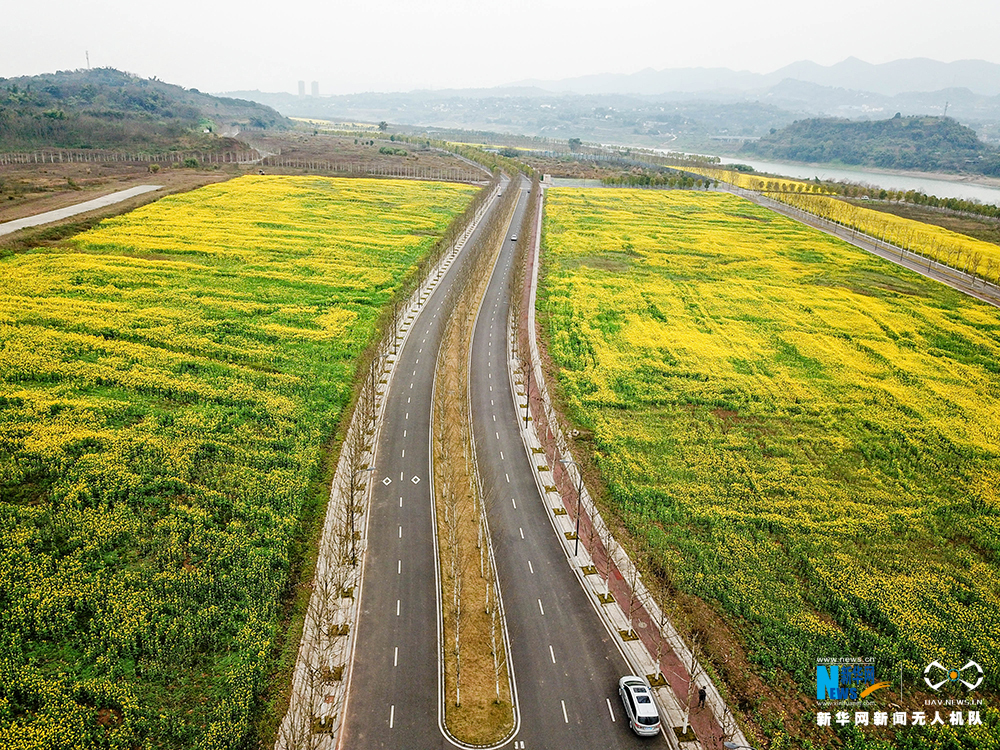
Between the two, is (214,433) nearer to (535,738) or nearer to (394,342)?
(394,342)

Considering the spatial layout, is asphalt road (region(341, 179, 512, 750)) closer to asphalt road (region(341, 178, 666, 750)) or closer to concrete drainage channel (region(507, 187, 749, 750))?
asphalt road (region(341, 178, 666, 750))

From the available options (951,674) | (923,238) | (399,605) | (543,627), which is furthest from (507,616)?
(923,238)

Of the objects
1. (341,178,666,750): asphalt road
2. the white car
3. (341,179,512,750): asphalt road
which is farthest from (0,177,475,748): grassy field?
the white car

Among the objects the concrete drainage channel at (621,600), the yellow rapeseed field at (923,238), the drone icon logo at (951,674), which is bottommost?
the drone icon logo at (951,674)

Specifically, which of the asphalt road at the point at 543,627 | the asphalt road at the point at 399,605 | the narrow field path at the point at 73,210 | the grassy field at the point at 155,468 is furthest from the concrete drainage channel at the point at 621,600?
the narrow field path at the point at 73,210

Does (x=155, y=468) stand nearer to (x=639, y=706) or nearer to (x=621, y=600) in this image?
(x=621, y=600)

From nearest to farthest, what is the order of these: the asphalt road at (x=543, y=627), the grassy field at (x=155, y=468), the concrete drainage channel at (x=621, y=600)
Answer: the asphalt road at (x=543, y=627) → the grassy field at (x=155, y=468) → the concrete drainage channel at (x=621, y=600)

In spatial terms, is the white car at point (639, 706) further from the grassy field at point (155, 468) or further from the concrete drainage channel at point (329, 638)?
the grassy field at point (155, 468)
